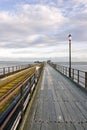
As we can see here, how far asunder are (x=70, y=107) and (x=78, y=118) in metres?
2.20

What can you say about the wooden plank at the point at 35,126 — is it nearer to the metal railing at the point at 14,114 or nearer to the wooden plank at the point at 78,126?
the metal railing at the point at 14,114

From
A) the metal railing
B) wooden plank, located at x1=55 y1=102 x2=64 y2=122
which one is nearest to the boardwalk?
wooden plank, located at x1=55 y1=102 x2=64 y2=122

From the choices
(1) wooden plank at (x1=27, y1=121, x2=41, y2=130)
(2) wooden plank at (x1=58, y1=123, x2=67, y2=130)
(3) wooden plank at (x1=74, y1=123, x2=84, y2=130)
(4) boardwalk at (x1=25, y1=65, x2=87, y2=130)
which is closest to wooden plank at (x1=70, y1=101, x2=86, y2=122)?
(4) boardwalk at (x1=25, y1=65, x2=87, y2=130)

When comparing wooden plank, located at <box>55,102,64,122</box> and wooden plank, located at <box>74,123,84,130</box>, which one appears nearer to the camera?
A: wooden plank, located at <box>74,123,84,130</box>

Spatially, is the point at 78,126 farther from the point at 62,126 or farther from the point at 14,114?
the point at 14,114

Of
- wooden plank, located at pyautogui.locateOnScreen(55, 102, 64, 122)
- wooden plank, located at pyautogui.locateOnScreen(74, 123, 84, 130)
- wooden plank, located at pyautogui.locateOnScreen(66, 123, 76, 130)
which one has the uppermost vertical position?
wooden plank, located at pyautogui.locateOnScreen(74, 123, 84, 130)

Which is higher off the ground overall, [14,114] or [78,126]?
[14,114]

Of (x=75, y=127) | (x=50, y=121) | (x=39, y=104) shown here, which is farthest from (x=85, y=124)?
(x=39, y=104)

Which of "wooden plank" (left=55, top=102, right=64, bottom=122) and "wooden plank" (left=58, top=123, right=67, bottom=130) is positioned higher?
"wooden plank" (left=58, top=123, right=67, bottom=130)

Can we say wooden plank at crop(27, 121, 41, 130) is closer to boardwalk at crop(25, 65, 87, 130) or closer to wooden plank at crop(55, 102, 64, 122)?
boardwalk at crop(25, 65, 87, 130)

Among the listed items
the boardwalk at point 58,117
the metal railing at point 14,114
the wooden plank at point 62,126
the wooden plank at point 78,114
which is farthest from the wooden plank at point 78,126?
the metal railing at point 14,114

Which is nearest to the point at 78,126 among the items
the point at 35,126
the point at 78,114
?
the point at 35,126

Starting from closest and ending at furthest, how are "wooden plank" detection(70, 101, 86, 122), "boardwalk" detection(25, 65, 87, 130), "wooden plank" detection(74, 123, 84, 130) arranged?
"wooden plank" detection(74, 123, 84, 130) < "boardwalk" detection(25, 65, 87, 130) < "wooden plank" detection(70, 101, 86, 122)

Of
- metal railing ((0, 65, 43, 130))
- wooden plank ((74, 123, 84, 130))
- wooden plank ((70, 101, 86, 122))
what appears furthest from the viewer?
wooden plank ((70, 101, 86, 122))
